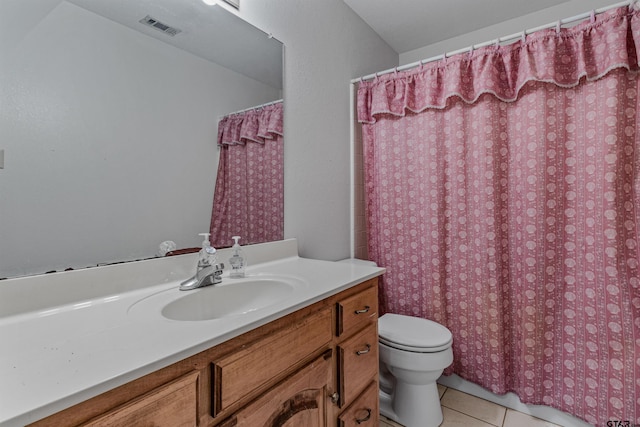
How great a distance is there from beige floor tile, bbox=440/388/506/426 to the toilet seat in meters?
→ 0.46

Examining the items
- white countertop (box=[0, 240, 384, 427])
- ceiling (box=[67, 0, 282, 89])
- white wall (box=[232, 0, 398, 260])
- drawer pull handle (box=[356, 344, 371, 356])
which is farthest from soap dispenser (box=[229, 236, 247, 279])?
ceiling (box=[67, 0, 282, 89])

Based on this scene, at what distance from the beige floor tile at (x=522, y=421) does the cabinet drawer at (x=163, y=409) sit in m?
1.67

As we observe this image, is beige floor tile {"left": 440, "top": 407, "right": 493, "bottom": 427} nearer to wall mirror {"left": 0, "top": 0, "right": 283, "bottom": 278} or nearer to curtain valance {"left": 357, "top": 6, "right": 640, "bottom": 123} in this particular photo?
wall mirror {"left": 0, "top": 0, "right": 283, "bottom": 278}

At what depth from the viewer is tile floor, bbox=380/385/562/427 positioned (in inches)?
63.5

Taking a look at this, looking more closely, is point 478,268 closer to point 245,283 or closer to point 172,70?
point 245,283

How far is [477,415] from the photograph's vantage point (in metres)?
1.68

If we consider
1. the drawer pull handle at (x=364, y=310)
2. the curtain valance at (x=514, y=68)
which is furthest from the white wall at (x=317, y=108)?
the drawer pull handle at (x=364, y=310)

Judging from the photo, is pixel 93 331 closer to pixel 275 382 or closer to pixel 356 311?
pixel 275 382

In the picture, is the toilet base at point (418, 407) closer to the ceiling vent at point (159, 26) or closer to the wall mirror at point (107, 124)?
the wall mirror at point (107, 124)

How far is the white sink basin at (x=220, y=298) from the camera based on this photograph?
3.05ft

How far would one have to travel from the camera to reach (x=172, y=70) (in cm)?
117

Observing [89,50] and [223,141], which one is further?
[223,141]

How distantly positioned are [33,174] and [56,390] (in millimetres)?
657

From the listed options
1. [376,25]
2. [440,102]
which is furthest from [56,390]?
[376,25]
